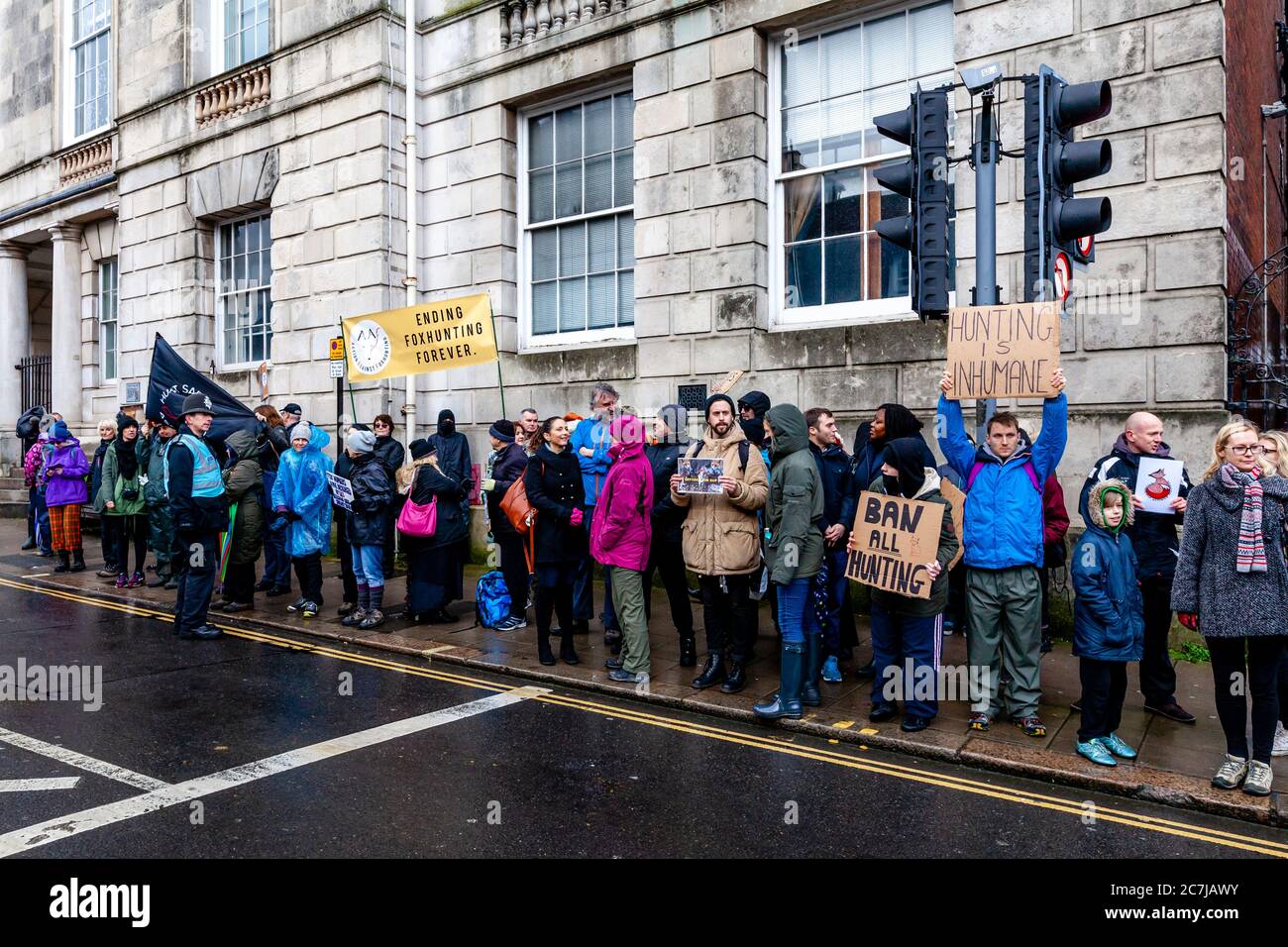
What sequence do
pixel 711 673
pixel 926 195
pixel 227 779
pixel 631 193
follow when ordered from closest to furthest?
pixel 227 779 → pixel 926 195 → pixel 711 673 → pixel 631 193

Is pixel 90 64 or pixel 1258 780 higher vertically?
pixel 90 64

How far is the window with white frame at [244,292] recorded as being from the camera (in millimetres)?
15750

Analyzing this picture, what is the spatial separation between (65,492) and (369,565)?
6264 mm

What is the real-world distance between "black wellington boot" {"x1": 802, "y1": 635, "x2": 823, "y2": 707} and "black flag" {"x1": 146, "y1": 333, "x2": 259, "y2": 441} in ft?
24.4

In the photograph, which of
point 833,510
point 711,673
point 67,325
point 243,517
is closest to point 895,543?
point 833,510

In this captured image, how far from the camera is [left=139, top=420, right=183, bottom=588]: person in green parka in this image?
11023 millimetres

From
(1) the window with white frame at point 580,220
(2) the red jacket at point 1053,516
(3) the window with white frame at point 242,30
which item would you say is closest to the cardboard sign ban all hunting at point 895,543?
(2) the red jacket at point 1053,516

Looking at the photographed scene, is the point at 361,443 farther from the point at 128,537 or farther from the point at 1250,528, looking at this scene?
the point at 1250,528

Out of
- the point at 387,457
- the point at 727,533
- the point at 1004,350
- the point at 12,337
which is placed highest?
the point at 12,337

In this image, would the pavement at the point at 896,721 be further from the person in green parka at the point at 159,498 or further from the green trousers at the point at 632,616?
the person in green parka at the point at 159,498

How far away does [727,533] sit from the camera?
6652mm

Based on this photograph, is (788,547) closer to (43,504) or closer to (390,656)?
(390,656)

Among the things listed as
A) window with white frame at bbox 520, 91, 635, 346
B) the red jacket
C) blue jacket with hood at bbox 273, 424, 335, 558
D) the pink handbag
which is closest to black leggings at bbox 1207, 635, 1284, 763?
the red jacket

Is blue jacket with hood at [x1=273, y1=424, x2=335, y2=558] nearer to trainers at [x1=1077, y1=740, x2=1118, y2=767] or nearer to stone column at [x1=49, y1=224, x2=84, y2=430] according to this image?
trainers at [x1=1077, y1=740, x2=1118, y2=767]
